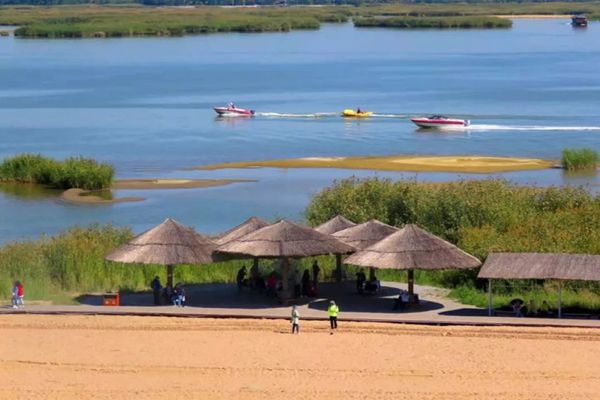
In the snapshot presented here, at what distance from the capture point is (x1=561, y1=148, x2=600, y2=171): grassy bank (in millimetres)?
67500

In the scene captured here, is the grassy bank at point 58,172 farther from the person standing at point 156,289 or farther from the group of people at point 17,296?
the person standing at point 156,289

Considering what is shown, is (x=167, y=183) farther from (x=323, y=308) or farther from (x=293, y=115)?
(x=323, y=308)

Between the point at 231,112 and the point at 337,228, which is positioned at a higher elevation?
the point at 231,112

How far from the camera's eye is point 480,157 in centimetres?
7244

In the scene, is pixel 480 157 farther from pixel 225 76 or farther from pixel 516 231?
pixel 225 76

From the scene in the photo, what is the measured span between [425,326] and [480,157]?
→ 39647mm

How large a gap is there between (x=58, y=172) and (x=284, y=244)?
31171 mm

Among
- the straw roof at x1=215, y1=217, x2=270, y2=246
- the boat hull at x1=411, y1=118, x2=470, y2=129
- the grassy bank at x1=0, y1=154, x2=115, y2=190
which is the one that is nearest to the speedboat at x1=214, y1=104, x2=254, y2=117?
the boat hull at x1=411, y1=118, x2=470, y2=129

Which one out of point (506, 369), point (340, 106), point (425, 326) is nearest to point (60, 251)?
point (425, 326)

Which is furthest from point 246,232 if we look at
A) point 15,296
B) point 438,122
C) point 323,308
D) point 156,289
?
point 438,122

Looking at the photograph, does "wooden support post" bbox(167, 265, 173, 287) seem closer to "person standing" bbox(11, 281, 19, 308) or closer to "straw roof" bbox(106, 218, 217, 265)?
"straw roof" bbox(106, 218, 217, 265)

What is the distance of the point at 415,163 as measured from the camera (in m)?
70.1

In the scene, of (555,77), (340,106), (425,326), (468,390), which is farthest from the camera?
(555,77)

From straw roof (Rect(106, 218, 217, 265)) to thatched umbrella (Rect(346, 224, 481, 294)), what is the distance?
152 inches
